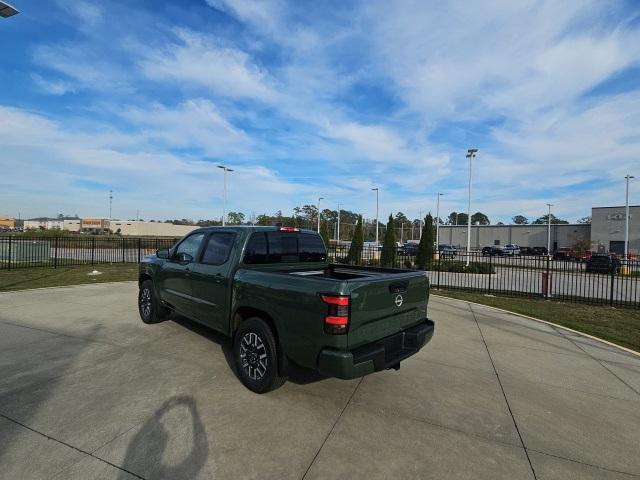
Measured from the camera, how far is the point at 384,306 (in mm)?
3723

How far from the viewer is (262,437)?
10.2 feet

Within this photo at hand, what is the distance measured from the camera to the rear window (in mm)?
4653

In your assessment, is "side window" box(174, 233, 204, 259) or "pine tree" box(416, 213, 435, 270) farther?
"pine tree" box(416, 213, 435, 270)

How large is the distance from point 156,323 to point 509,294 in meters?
11.6

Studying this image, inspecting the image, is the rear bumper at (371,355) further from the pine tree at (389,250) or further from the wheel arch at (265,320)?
the pine tree at (389,250)

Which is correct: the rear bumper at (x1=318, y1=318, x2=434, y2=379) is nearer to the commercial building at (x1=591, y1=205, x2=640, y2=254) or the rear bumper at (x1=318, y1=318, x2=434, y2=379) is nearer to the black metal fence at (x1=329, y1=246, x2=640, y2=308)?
the black metal fence at (x1=329, y1=246, x2=640, y2=308)

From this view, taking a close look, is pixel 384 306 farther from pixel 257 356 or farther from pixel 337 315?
pixel 257 356

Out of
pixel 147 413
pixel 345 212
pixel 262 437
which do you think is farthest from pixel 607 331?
pixel 345 212

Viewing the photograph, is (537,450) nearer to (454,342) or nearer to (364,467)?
(364,467)

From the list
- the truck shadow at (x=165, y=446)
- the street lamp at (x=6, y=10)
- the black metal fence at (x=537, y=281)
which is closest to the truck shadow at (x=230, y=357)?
the truck shadow at (x=165, y=446)

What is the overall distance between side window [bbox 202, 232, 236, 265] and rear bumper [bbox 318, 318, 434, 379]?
2.11 meters

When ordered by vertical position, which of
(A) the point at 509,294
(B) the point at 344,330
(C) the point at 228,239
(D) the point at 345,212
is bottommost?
(A) the point at 509,294

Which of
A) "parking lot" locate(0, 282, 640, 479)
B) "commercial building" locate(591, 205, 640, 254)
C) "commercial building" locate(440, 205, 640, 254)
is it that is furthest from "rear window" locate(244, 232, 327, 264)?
"commercial building" locate(591, 205, 640, 254)

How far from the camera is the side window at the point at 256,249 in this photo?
456 centimetres
